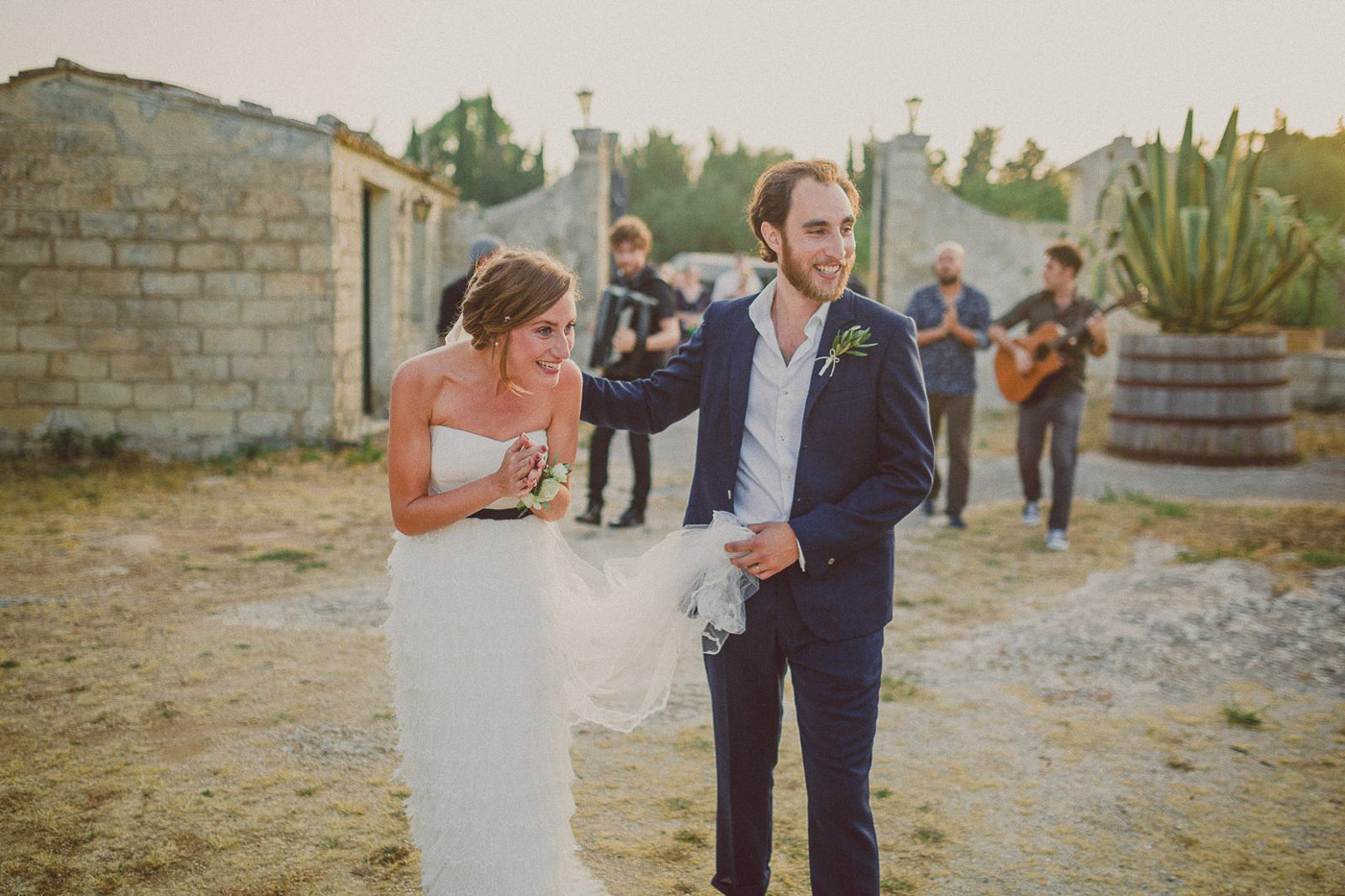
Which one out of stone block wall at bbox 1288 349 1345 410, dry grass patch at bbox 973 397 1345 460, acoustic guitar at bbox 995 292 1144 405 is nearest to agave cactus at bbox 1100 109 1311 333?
dry grass patch at bbox 973 397 1345 460

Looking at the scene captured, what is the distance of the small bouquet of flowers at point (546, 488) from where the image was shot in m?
2.61

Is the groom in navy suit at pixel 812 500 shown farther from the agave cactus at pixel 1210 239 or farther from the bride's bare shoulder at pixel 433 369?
the agave cactus at pixel 1210 239

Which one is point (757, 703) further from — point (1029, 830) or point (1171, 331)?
point (1171, 331)

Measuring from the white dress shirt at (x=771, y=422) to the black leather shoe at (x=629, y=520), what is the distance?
16.7 ft

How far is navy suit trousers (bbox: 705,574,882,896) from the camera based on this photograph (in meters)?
2.53

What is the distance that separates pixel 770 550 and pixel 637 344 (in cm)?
512

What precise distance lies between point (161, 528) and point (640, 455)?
3.73 meters

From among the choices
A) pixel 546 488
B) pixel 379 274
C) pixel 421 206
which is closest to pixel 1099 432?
pixel 379 274

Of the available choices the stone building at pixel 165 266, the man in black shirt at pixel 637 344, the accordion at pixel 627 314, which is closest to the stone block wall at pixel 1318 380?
the man in black shirt at pixel 637 344

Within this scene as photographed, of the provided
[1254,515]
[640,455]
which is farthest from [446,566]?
[1254,515]

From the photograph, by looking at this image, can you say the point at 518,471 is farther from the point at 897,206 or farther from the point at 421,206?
the point at 897,206

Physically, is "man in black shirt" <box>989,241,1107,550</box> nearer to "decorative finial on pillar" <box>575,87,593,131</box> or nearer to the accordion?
the accordion

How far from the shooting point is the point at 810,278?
8.61 ft

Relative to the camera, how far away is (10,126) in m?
10.6
